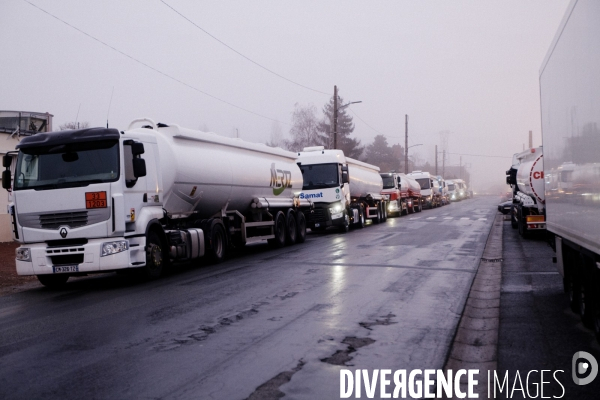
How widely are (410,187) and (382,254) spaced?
118 ft

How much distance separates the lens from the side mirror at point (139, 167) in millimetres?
12914

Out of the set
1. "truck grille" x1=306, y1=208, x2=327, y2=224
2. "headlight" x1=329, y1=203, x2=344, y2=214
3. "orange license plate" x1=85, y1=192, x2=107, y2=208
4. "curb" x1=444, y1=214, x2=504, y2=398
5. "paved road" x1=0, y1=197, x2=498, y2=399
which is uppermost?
"orange license plate" x1=85, y1=192, x2=107, y2=208

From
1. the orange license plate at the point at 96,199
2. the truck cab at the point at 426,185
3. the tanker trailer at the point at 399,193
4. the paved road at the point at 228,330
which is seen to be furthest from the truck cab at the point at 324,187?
the truck cab at the point at 426,185

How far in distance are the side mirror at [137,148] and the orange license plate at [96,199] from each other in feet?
3.41

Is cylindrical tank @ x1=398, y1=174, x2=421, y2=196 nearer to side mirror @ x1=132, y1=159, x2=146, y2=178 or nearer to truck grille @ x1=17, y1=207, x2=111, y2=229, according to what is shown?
side mirror @ x1=132, y1=159, x2=146, y2=178

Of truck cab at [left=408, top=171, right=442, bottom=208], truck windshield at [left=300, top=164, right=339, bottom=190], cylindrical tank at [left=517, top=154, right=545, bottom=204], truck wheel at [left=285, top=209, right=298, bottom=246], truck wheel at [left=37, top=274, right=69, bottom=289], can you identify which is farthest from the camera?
truck cab at [left=408, top=171, right=442, bottom=208]

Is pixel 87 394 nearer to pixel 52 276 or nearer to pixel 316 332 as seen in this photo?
pixel 316 332

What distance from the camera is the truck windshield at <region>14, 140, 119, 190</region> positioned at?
12648 mm

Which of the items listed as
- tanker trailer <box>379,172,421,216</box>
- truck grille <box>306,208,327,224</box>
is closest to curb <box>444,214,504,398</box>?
truck grille <box>306,208,327,224</box>

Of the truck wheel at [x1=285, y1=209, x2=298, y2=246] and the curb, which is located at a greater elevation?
the truck wheel at [x1=285, y1=209, x2=298, y2=246]

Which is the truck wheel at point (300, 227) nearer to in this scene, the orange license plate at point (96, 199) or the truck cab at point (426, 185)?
the orange license plate at point (96, 199)

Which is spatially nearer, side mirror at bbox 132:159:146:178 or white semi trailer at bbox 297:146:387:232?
side mirror at bbox 132:159:146:178

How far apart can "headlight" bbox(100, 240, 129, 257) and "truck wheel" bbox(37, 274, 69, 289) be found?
66.9 inches

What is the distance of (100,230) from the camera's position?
41.0 feet
